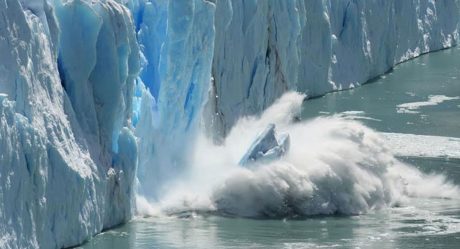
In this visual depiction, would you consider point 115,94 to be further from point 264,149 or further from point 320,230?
point 264,149

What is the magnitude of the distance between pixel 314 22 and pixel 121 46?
12800 millimetres

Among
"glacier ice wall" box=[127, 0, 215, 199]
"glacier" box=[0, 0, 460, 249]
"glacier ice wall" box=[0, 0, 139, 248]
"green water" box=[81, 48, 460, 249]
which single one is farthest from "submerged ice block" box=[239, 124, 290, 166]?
"glacier ice wall" box=[0, 0, 139, 248]

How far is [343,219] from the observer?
53.3 feet

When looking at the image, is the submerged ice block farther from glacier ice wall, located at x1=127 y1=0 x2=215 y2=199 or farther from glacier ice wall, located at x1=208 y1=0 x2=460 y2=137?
glacier ice wall, located at x1=208 y1=0 x2=460 y2=137

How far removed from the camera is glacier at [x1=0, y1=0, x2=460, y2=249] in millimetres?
12289

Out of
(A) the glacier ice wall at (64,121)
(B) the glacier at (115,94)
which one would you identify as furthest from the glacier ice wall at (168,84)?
(A) the glacier ice wall at (64,121)

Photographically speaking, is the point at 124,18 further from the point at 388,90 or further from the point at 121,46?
the point at 388,90

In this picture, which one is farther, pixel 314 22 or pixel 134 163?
pixel 314 22

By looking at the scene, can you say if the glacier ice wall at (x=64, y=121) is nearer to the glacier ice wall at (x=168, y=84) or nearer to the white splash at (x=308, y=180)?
the glacier ice wall at (x=168, y=84)

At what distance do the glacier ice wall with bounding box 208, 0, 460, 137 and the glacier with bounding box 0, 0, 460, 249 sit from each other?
0.05m

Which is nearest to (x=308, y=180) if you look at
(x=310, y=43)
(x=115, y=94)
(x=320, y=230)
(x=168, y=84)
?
(x=320, y=230)

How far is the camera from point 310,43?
27.2 metres

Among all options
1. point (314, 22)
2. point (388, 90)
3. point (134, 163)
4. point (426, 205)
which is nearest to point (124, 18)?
point (134, 163)

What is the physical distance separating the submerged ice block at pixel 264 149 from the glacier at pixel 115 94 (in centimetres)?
31
